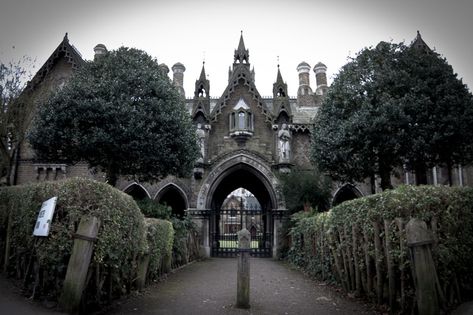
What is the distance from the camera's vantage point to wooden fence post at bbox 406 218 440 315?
5715 millimetres

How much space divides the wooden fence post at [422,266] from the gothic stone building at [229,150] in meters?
17.5

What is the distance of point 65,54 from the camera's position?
88.1ft

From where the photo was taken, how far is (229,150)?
25.0m

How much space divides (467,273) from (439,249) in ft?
2.63

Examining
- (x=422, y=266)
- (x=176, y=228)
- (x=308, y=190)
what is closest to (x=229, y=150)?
(x=308, y=190)

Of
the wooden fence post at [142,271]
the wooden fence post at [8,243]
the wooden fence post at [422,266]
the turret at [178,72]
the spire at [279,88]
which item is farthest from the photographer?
the turret at [178,72]

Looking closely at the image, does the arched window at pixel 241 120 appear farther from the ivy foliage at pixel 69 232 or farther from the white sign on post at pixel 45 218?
the white sign on post at pixel 45 218

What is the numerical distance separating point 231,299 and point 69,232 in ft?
13.7

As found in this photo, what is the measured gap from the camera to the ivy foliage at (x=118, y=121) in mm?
15602

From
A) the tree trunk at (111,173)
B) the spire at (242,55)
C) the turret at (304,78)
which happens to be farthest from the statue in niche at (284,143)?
the turret at (304,78)

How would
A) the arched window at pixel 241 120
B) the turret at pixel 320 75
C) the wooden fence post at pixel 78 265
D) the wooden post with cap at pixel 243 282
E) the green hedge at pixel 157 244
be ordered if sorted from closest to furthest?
the wooden fence post at pixel 78 265 < the wooden post with cap at pixel 243 282 < the green hedge at pixel 157 244 < the arched window at pixel 241 120 < the turret at pixel 320 75

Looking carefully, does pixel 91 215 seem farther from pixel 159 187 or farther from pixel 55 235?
pixel 159 187

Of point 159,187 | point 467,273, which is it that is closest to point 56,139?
point 159,187

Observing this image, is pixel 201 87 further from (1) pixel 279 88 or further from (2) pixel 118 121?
(2) pixel 118 121
